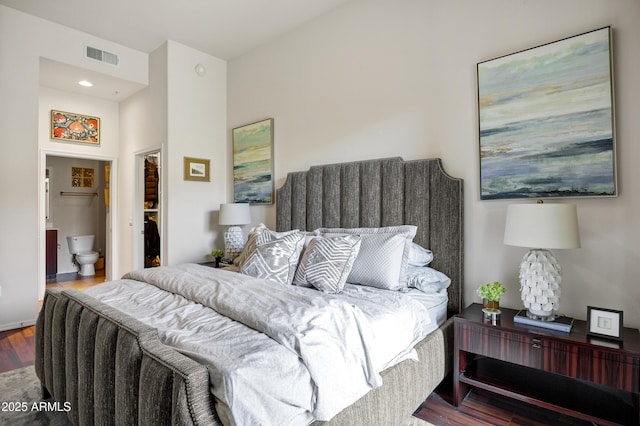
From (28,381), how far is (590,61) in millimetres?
4192

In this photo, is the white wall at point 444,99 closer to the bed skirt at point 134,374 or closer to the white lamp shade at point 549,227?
the white lamp shade at point 549,227

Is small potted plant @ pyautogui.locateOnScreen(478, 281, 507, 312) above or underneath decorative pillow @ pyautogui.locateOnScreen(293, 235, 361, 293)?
underneath

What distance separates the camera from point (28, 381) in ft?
7.63

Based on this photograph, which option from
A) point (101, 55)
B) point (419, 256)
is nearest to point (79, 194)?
point (101, 55)

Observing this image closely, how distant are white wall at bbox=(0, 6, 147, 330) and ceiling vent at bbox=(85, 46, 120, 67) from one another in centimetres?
33

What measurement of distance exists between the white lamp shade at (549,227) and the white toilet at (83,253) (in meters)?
6.55

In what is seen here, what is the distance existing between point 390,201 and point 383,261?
64cm

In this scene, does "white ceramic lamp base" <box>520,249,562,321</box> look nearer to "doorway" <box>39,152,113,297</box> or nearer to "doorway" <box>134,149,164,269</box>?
"doorway" <box>134,149,164,269</box>

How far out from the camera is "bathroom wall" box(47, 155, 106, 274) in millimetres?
5879

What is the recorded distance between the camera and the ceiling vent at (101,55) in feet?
12.8

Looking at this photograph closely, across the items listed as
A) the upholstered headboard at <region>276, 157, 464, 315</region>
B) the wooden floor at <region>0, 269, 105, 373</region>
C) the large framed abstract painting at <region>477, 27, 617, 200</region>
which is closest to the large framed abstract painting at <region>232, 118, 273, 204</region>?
the upholstered headboard at <region>276, 157, 464, 315</region>

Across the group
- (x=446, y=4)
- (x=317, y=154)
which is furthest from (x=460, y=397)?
(x=446, y=4)

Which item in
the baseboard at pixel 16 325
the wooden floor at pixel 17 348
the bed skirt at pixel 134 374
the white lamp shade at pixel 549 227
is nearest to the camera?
the bed skirt at pixel 134 374

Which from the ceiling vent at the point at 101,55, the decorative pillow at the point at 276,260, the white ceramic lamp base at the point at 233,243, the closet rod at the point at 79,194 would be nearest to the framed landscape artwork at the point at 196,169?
the white ceramic lamp base at the point at 233,243
